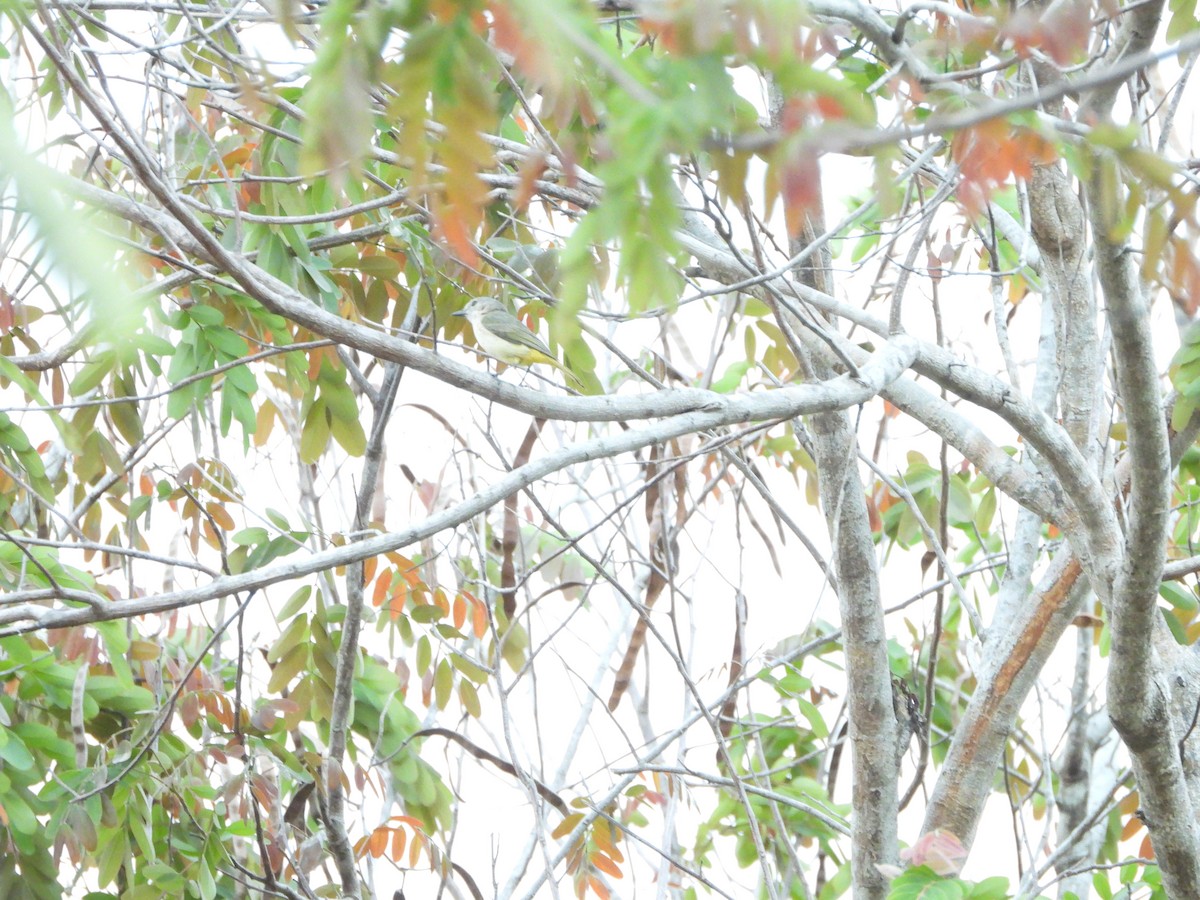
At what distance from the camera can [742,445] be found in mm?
3529

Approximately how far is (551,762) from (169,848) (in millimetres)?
1811

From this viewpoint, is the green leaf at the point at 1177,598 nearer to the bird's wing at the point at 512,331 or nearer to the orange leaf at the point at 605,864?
the orange leaf at the point at 605,864

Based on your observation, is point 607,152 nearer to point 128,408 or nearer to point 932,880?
point 932,880

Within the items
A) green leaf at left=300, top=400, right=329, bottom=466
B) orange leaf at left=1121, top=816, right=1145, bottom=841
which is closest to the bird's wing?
green leaf at left=300, top=400, right=329, bottom=466

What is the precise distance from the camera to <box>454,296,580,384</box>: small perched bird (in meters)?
3.01

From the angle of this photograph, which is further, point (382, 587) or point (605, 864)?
point (382, 587)

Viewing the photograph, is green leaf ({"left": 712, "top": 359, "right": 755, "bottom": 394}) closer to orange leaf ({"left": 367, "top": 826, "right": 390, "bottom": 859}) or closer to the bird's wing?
the bird's wing

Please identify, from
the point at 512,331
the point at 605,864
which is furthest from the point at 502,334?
the point at 605,864

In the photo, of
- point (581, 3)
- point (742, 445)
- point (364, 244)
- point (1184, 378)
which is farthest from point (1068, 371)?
point (581, 3)

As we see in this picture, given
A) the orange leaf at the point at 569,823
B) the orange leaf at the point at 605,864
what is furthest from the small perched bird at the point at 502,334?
the orange leaf at the point at 605,864

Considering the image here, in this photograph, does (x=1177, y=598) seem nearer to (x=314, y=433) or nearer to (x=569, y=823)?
(x=569, y=823)

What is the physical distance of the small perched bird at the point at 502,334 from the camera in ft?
9.89

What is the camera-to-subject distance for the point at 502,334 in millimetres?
3121

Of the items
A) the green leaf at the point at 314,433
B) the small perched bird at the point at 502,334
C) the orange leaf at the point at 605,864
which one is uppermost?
the small perched bird at the point at 502,334
